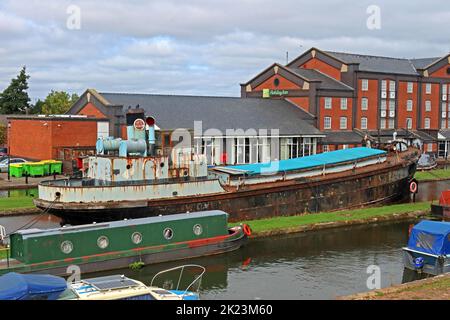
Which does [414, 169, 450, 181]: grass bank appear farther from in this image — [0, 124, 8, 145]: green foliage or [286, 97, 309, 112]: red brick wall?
[0, 124, 8, 145]: green foliage

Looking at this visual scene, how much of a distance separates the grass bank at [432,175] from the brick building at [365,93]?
19.3 feet

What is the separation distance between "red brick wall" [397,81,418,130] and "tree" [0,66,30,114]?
61475 mm

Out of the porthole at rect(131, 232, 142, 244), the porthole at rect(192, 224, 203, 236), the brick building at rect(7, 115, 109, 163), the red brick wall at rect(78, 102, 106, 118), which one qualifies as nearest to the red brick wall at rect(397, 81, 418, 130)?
the red brick wall at rect(78, 102, 106, 118)

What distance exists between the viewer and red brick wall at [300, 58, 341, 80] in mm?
68562

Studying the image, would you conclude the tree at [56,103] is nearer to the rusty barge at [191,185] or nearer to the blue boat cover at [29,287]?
the rusty barge at [191,185]

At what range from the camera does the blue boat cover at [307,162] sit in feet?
122

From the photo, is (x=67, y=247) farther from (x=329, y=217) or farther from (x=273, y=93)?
(x=273, y=93)

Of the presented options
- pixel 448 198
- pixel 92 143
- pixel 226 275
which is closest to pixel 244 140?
pixel 92 143

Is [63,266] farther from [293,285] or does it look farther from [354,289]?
[354,289]

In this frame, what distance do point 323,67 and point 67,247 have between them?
51174 millimetres

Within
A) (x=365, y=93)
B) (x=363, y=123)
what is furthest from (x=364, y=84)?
(x=363, y=123)

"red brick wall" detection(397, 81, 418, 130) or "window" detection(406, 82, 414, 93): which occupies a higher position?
"window" detection(406, 82, 414, 93)

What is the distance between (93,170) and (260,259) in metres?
11.2

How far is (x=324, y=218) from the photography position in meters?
35.0
